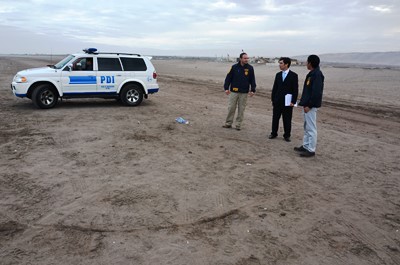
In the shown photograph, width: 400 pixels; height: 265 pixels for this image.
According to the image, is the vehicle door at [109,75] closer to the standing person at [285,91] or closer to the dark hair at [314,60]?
the standing person at [285,91]

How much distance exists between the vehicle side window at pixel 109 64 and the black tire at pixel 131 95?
0.78 metres

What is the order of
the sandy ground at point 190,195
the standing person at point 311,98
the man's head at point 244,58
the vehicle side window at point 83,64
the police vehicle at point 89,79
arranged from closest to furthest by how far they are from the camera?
the sandy ground at point 190,195 < the standing person at point 311,98 < the man's head at point 244,58 < the police vehicle at point 89,79 < the vehicle side window at point 83,64

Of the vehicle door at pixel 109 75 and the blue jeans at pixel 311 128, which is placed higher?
the vehicle door at pixel 109 75

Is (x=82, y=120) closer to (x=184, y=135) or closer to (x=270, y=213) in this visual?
(x=184, y=135)

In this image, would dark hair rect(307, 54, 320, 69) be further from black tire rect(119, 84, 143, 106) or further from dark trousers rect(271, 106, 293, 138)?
black tire rect(119, 84, 143, 106)

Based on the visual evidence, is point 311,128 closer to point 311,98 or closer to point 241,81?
point 311,98

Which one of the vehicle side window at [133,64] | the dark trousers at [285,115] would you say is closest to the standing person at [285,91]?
the dark trousers at [285,115]

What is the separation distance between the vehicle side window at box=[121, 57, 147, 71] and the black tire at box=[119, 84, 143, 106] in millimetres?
638

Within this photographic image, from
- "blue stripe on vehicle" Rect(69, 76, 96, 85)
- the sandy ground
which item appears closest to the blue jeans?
the sandy ground

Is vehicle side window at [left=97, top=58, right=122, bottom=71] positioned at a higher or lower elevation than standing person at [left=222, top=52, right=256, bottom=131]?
higher

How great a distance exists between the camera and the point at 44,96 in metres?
11.2

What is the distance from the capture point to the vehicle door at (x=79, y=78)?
11117 mm

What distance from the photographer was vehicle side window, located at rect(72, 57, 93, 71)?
11.2 m

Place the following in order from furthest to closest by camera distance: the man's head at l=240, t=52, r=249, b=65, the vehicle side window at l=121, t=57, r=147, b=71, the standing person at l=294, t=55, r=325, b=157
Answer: the vehicle side window at l=121, t=57, r=147, b=71
the man's head at l=240, t=52, r=249, b=65
the standing person at l=294, t=55, r=325, b=157
